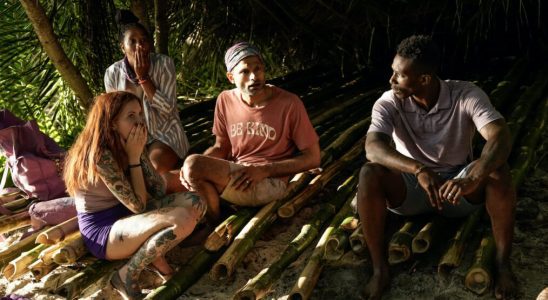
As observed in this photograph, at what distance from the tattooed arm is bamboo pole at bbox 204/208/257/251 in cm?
32

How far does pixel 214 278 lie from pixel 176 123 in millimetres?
954

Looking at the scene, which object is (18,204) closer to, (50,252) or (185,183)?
(50,252)

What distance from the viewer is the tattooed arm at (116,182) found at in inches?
97.7

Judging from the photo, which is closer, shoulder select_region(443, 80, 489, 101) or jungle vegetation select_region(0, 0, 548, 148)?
shoulder select_region(443, 80, 489, 101)

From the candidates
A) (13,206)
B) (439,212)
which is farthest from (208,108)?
(439,212)

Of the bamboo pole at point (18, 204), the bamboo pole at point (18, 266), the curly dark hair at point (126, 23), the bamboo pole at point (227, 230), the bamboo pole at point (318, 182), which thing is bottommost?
the bamboo pole at point (318, 182)

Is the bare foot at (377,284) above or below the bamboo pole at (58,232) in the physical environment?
below

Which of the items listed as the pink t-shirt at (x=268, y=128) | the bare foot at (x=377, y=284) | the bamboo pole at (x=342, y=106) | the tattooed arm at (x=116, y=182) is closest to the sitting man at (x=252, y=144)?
the pink t-shirt at (x=268, y=128)

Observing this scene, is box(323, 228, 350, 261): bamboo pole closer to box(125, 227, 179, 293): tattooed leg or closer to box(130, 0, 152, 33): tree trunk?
box(125, 227, 179, 293): tattooed leg

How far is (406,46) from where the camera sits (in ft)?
7.67

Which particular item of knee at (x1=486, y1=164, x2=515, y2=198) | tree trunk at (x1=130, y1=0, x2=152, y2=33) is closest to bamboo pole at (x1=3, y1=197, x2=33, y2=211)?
tree trunk at (x1=130, y1=0, x2=152, y2=33)

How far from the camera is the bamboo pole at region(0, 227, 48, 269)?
281cm

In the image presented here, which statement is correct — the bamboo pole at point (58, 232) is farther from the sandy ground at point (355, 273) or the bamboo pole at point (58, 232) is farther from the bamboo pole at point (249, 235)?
the bamboo pole at point (249, 235)

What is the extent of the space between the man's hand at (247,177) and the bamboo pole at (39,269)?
0.81 meters
